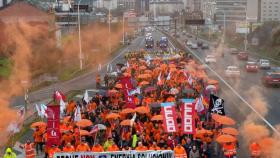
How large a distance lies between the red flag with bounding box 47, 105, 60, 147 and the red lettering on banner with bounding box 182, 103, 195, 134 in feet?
13.5

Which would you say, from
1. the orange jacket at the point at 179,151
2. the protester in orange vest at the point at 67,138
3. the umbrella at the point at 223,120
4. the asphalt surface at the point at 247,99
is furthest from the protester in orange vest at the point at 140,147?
the asphalt surface at the point at 247,99

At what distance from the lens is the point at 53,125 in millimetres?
17922

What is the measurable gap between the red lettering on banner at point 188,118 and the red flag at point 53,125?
411 cm

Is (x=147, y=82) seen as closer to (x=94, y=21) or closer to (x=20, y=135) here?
(x=20, y=135)

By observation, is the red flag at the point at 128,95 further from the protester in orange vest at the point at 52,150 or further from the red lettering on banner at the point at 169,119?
the protester in orange vest at the point at 52,150

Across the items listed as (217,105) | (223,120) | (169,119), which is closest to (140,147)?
(169,119)

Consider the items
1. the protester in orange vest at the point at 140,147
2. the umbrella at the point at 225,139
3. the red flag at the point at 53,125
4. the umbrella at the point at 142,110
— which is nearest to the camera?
the protester in orange vest at the point at 140,147

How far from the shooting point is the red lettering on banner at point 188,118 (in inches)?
688

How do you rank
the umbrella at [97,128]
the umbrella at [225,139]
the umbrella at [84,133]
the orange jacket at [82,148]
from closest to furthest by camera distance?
the orange jacket at [82,148] → the umbrella at [225,139] → the umbrella at [84,133] → the umbrella at [97,128]

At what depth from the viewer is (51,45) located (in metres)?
61.6

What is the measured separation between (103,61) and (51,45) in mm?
11214

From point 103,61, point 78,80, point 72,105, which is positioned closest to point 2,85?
point 78,80

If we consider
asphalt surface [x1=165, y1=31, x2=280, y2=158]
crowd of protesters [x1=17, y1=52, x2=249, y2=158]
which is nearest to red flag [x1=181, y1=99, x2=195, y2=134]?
crowd of protesters [x1=17, y1=52, x2=249, y2=158]

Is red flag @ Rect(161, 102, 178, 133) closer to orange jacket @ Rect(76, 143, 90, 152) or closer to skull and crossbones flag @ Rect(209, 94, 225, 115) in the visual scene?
orange jacket @ Rect(76, 143, 90, 152)
